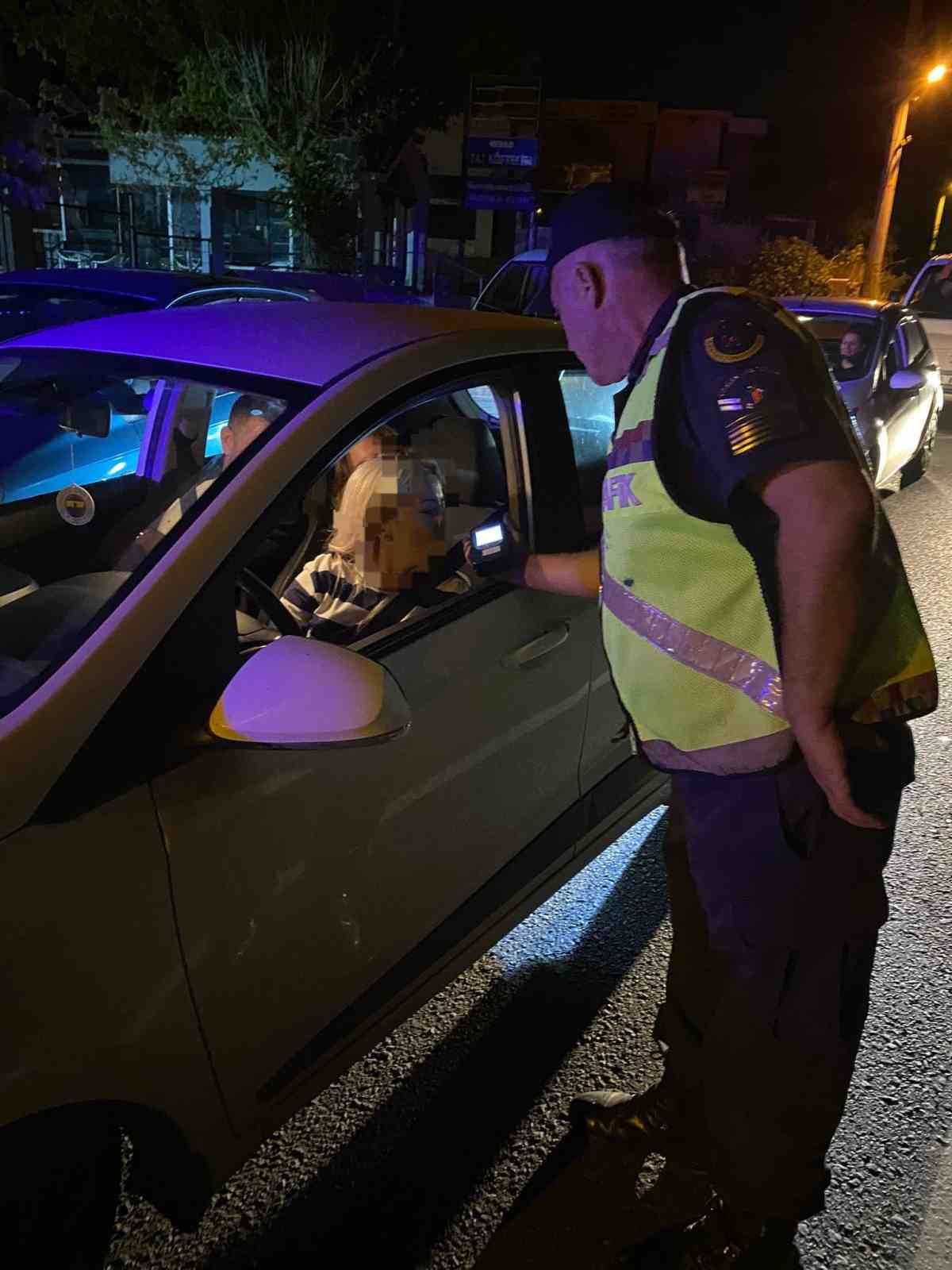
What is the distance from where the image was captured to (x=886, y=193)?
798 inches

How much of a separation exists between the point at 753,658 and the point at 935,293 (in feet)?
52.3

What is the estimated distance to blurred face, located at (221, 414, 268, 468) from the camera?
1841mm

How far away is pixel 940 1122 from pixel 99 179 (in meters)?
20.7

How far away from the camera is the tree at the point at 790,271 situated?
22078 millimetres

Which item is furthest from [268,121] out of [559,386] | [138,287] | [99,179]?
[559,386]

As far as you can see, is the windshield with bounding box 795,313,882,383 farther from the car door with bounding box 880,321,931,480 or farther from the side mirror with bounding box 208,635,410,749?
the side mirror with bounding box 208,635,410,749

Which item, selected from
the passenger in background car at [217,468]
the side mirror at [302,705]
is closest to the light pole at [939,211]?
the passenger in background car at [217,468]

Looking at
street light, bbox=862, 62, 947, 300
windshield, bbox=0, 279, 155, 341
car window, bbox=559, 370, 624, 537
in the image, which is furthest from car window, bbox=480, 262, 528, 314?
street light, bbox=862, 62, 947, 300

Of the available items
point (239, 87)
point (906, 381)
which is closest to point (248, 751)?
point (906, 381)

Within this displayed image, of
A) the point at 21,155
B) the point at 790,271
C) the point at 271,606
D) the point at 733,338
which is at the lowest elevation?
the point at 271,606

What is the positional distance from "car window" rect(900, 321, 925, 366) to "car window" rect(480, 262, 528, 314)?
3.18 meters

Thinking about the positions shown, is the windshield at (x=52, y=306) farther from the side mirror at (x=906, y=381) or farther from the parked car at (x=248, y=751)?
the side mirror at (x=906, y=381)

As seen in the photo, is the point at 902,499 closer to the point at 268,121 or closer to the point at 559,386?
the point at 559,386

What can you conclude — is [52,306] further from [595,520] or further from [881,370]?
[881,370]
